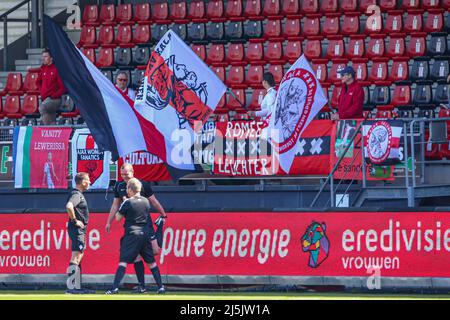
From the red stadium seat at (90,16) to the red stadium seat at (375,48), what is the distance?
718 centimetres

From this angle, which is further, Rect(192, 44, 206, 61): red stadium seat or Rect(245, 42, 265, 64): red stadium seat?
Rect(192, 44, 206, 61): red stadium seat

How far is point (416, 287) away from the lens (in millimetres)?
19719

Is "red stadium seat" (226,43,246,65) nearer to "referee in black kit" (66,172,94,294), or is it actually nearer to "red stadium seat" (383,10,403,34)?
"red stadium seat" (383,10,403,34)

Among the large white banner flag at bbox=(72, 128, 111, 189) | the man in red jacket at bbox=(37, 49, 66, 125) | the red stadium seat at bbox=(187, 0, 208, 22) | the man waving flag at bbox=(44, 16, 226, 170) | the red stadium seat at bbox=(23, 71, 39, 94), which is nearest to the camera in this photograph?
the man waving flag at bbox=(44, 16, 226, 170)

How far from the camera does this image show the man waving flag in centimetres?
2178

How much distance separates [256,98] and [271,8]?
330 cm

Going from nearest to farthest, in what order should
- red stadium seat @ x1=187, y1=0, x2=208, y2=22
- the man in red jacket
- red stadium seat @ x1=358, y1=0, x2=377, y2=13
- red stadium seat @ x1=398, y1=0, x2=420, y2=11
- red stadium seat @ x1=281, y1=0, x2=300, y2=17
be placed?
the man in red jacket < red stadium seat @ x1=398, y1=0, x2=420, y2=11 < red stadium seat @ x1=358, y1=0, x2=377, y2=13 < red stadium seat @ x1=281, y1=0, x2=300, y2=17 < red stadium seat @ x1=187, y1=0, x2=208, y2=22

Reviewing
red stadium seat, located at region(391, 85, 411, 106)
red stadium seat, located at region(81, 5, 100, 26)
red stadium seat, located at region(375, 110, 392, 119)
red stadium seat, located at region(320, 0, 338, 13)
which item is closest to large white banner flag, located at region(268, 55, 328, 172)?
red stadium seat, located at region(375, 110, 392, 119)

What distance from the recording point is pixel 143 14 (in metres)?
32.1

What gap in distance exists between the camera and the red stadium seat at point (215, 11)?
31114 millimetres

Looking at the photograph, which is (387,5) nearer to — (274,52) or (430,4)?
(430,4)

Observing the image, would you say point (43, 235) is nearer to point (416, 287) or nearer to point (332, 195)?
point (332, 195)

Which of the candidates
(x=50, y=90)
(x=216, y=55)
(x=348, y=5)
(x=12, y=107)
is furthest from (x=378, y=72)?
(x=12, y=107)

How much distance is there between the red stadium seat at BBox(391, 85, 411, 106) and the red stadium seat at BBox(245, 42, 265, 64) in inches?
136
